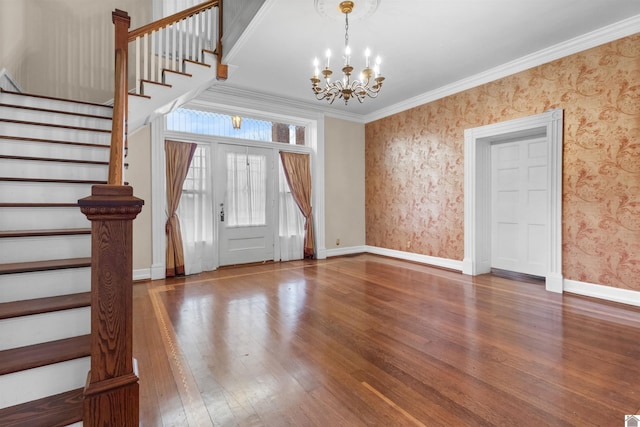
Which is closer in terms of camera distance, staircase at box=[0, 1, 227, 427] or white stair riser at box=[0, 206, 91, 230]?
staircase at box=[0, 1, 227, 427]

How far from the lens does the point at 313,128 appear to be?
20.6 feet

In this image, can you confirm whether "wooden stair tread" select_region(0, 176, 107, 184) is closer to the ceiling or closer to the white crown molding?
the ceiling

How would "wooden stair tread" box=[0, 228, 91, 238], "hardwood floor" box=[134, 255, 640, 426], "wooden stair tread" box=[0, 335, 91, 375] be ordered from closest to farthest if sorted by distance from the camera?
"wooden stair tread" box=[0, 335, 91, 375]
"hardwood floor" box=[134, 255, 640, 426]
"wooden stair tread" box=[0, 228, 91, 238]

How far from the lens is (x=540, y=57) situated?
159 inches

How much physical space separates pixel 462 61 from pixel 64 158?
4.83m

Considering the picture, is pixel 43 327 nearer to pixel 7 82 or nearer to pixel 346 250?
pixel 7 82

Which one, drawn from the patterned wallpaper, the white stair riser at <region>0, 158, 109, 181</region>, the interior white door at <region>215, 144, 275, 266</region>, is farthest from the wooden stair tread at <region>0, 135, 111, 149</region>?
the patterned wallpaper

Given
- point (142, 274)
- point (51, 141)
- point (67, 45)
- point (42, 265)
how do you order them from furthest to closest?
point (142, 274) < point (67, 45) < point (51, 141) < point (42, 265)

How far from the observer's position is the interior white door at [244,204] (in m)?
5.33

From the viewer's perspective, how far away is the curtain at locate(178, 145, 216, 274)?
16.3 feet

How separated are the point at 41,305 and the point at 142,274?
120 inches

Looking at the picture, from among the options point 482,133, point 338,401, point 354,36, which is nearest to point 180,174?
point 354,36

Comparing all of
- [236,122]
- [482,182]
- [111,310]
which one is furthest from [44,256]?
[482,182]

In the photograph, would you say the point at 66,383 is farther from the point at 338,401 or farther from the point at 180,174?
the point at 180,174
